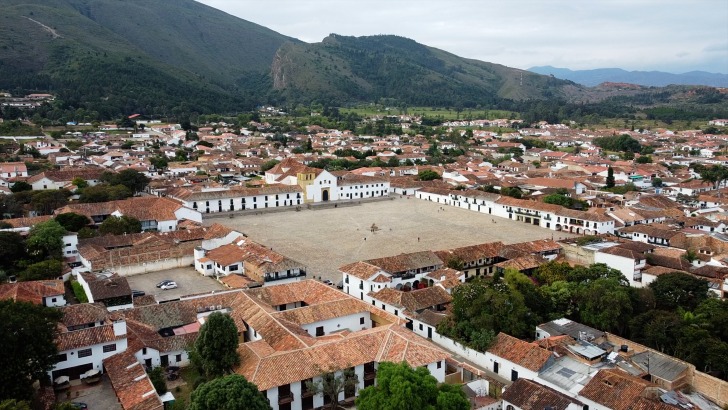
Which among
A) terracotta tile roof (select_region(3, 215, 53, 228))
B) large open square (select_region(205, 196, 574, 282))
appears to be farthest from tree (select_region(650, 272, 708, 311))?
terracotta tile roof (select_region(3, 215, 53, 228))

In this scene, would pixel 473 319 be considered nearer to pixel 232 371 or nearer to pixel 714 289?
pixel 232 371

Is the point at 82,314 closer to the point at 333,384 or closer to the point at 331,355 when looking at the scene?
the point at 331,355

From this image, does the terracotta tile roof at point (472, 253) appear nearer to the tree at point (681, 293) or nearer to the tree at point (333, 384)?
the tree at point (681, 293)

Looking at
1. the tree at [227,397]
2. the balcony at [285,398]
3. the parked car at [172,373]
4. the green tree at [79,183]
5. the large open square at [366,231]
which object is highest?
the tree at [227,397]

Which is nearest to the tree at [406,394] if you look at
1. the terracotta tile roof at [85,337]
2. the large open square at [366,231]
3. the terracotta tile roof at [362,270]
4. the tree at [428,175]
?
the terracotta tile roof at [85,337]

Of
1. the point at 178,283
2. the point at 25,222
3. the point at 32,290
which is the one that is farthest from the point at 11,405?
the point at 25,222
